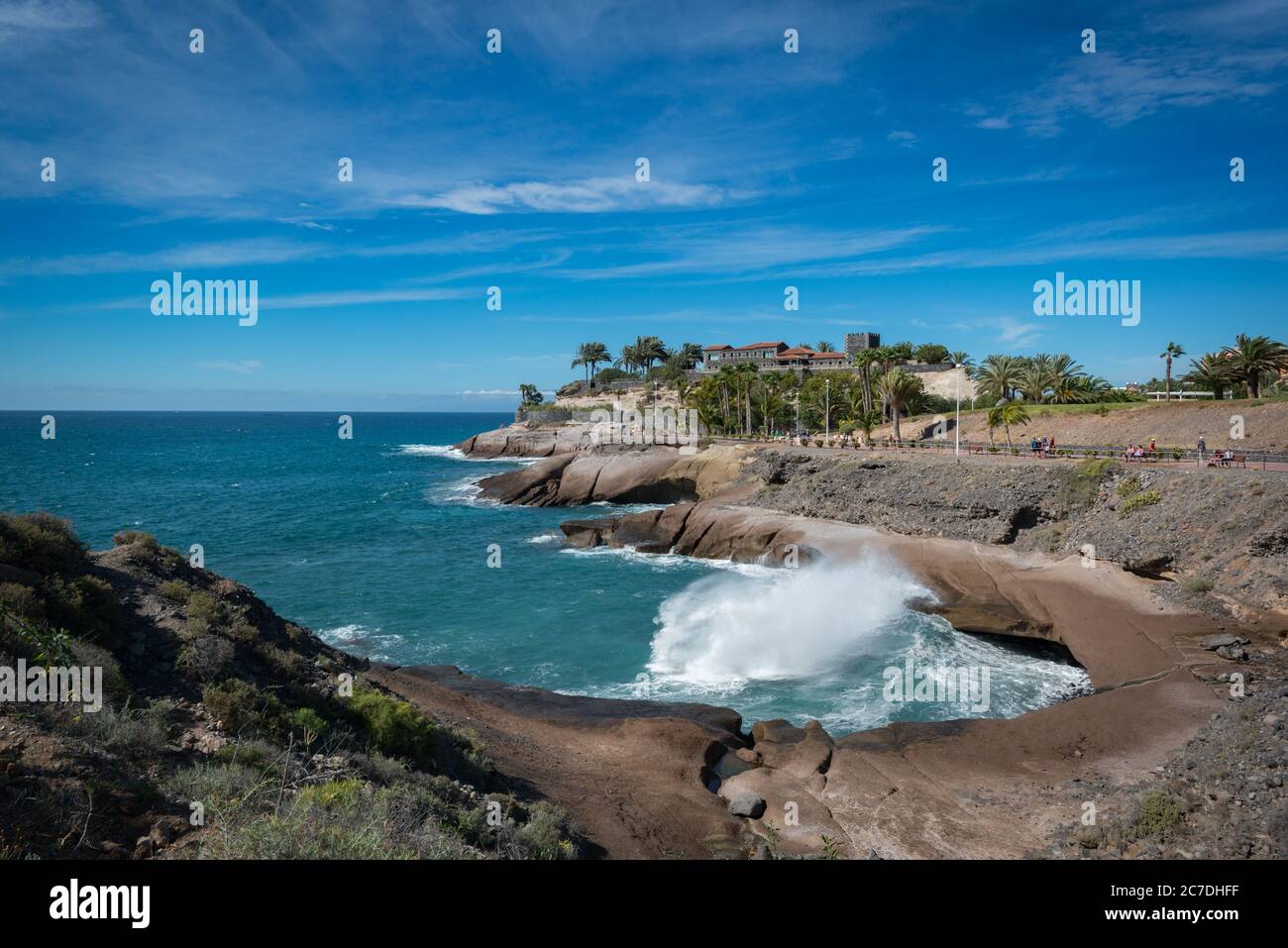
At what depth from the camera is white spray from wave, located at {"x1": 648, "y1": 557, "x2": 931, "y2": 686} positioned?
23859 mm

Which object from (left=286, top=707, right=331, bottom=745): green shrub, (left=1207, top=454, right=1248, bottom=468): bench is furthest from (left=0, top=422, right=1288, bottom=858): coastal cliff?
(left=1207, top=454, right=1248, bottom=468): bench

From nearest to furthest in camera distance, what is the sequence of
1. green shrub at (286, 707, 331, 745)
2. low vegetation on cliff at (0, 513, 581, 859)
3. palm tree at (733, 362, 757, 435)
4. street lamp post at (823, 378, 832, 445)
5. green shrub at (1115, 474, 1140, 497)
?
1. low vegetation on cliff at (0, 513, 581, 859)
2. green shrub at (286, 707, 331, 745)
3. green shrub at (1115, 474, 1140, 497)
4. street lamp post at (823, 378, 832, 445)
5. palm tree at (733, 362, 757, 435)

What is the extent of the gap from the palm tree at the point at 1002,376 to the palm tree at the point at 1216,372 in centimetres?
1713

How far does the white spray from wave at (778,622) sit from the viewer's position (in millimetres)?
23859

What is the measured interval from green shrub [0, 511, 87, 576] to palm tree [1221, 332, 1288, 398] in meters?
71.8

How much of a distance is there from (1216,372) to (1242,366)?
2.27m

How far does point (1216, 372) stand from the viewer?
182 feet

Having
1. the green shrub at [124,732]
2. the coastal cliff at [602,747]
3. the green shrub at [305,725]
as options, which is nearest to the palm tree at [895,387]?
the coastal cliff at [602,747]

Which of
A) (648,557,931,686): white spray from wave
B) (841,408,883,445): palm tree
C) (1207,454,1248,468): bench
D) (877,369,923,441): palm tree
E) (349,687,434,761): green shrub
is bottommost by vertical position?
(648,557,931,686): white spray from wave

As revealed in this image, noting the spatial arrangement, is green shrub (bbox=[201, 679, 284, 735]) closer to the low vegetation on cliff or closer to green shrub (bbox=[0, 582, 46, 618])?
the low vegetation on cliff

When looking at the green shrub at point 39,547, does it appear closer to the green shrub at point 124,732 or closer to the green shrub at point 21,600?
the green shrub at point 21,600

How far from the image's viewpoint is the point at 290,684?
1238 cm
